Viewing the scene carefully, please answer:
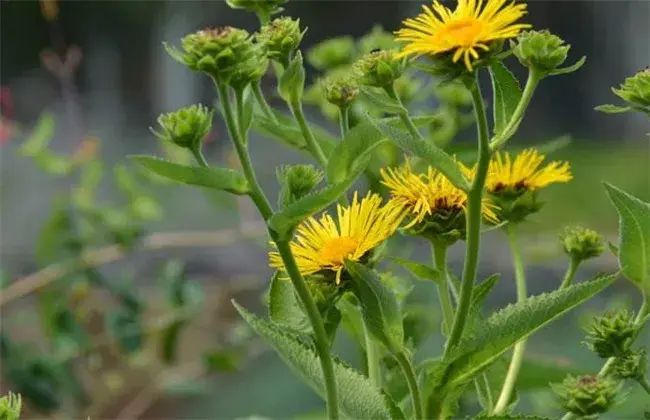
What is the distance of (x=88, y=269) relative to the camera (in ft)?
2.32

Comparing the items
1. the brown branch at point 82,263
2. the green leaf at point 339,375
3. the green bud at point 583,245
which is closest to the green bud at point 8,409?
the green leaf at point 339,375

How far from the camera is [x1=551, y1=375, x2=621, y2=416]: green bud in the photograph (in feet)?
0.87

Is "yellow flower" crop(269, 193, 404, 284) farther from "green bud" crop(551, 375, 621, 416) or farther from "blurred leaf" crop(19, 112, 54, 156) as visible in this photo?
"blurred leaf" crop(19, 112, 54, 156)

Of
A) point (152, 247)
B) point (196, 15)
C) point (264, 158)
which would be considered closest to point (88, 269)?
point (152, 247)

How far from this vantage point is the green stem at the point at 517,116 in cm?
24

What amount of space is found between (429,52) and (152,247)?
1.70 feet

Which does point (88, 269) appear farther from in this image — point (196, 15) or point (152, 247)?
point (196, 15)

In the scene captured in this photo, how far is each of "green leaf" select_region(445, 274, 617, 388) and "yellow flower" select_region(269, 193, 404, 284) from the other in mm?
30

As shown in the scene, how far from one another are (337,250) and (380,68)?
4 cm

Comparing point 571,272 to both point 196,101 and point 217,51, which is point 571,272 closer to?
point 217,51

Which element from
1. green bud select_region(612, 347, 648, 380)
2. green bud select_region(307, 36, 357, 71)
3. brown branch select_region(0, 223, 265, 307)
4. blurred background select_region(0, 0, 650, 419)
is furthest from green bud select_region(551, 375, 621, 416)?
blurred background select_region(0, 0, 650, 419)

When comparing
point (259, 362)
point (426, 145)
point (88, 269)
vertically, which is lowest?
point (259, 362)

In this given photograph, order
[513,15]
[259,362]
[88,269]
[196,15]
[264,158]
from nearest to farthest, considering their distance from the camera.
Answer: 1. [513,15]
2. [88,269]
3. [259,362]
4. [264,158]
5. [196,15]

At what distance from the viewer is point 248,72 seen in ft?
0.77
